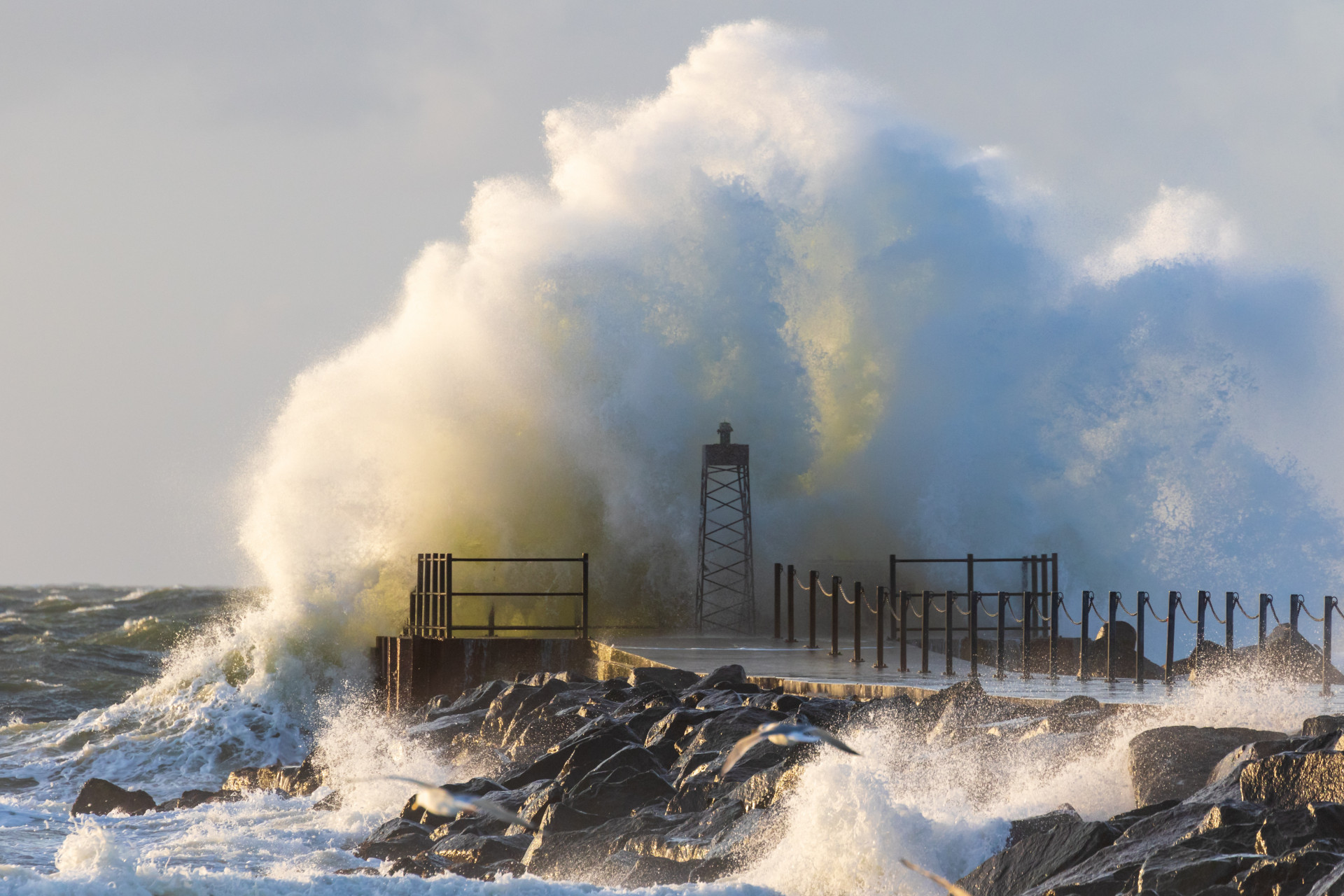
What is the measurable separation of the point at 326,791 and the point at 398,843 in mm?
2605

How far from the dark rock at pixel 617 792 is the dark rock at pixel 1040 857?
2.32 meters

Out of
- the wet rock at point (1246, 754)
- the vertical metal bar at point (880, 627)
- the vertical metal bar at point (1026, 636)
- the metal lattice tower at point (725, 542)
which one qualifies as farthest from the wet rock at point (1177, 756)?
the metal lattice tower at point (725, 542)

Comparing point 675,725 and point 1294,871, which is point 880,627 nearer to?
point 675,725

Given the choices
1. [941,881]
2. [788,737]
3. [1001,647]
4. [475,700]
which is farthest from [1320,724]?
[475,700]

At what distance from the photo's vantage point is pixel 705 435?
734 inches

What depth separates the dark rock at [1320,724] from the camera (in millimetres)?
5656

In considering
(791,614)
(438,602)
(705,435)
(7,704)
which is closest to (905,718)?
(791,614)

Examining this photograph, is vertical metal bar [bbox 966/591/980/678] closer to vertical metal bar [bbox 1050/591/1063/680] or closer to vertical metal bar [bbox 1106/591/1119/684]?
vertical metal bar [bbox 1050/591/1063/680]

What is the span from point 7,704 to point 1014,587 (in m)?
13.2

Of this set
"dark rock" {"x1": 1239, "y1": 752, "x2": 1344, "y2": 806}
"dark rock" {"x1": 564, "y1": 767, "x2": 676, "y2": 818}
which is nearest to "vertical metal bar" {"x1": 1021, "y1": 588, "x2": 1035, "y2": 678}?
"dark rock" {"x1": 564, "y1": 767, "x2": 676, "y2": 818}

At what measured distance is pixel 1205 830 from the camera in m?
4.67

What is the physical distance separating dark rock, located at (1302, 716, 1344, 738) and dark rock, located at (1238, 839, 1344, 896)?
1469 millimetres

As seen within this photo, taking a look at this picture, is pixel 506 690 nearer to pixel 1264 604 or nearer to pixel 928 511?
pixel 1264 604

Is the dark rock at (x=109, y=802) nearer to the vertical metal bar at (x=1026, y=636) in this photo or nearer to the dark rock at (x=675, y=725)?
the dark rock at (x=675, y=725)
